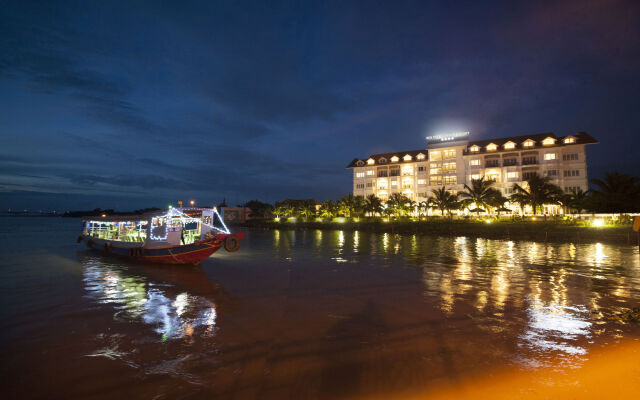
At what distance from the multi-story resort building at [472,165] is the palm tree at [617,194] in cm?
1332

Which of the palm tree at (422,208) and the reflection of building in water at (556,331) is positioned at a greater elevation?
the palm tree at (422,208)

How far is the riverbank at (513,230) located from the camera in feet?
123

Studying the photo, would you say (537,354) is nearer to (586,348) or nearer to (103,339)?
(586,348)

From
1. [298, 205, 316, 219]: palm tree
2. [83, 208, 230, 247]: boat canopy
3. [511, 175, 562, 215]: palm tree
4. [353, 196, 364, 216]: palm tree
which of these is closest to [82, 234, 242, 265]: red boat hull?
[83, 208, 230, 247]: boat canopy

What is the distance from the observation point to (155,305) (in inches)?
511

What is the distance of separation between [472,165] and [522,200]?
1996 centimetres

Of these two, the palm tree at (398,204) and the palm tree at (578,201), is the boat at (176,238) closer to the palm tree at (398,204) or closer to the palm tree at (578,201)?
the palm tree at (398,204)

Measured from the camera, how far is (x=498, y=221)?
57.3 metres

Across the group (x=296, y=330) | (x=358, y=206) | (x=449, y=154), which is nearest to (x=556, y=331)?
(x=296, y=330)

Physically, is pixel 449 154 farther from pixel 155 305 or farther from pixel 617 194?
pixel 155 305

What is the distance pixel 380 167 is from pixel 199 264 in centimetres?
7202

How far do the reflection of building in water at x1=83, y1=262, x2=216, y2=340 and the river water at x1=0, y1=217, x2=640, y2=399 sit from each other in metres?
0.07

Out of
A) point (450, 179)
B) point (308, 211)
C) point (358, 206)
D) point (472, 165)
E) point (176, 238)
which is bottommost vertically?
point (176, 238)

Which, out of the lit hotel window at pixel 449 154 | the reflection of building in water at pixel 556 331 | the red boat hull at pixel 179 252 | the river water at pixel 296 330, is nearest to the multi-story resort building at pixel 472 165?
the lit hotel window at pixel 449 154
